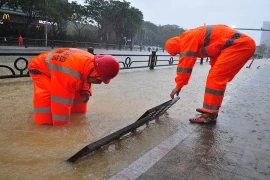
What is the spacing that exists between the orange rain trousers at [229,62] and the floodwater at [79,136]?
2.29 ft

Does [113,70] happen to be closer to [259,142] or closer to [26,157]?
[26,157]

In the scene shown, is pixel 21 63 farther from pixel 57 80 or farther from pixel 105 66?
pixel 105 66

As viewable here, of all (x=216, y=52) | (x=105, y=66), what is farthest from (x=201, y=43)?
(x=105, y=66)

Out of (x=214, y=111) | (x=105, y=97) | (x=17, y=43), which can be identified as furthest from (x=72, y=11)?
(x=214, y=111)

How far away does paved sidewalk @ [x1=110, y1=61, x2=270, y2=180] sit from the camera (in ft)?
7.11

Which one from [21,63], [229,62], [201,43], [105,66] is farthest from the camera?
[21,63]

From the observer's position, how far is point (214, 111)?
341cm

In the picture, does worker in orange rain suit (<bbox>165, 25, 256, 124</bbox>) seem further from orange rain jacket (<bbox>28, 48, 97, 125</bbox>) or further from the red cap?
orange rain jacket (<bbox>28, 48, 97, 125</bbox>)

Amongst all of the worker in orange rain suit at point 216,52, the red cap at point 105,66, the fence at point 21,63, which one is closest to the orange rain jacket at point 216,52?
the worker in orange rain suit at point 216,52

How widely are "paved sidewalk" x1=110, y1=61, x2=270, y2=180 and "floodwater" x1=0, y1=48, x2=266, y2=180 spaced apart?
171 mm

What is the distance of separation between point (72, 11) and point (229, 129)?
32.0 m

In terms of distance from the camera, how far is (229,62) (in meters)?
3.25

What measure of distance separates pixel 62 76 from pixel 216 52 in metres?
2.08

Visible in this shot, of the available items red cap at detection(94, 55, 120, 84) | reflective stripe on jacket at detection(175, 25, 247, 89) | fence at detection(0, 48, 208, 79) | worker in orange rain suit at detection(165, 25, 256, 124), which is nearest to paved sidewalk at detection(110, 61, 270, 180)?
worker in orange rain suit at detection(165, 25, 256, 124)
